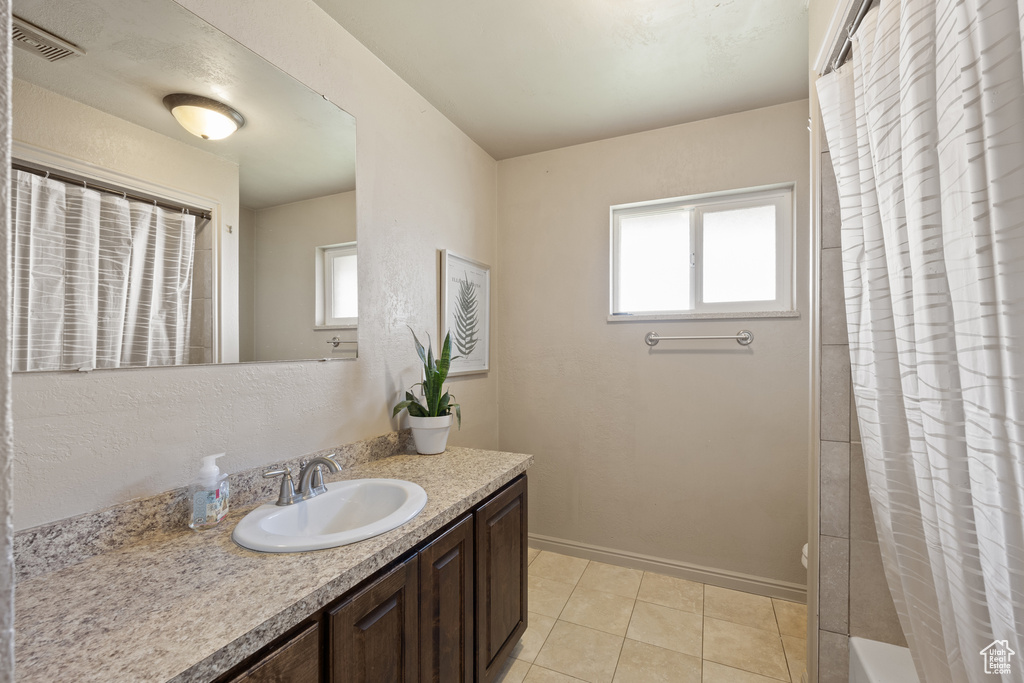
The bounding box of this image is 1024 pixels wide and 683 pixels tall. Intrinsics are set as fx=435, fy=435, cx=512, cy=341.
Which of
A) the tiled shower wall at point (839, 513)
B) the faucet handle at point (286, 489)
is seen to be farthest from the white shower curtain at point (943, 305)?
the faucet handle at point (286, 489)

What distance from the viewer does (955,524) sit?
661 millimetres

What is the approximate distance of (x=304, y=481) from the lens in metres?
1.22

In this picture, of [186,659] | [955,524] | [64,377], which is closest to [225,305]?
[64,377]

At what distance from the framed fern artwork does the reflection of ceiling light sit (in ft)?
3.34

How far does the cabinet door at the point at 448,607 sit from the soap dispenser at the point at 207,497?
51 centimetres

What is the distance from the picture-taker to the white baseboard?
2.05 metres

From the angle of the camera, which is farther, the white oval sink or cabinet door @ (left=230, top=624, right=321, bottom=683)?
the white oval sink

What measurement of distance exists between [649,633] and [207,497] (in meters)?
1.73

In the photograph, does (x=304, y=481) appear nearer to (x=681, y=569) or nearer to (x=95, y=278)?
(x=95, y=278)

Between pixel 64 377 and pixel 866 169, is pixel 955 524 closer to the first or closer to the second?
pixel 866 169

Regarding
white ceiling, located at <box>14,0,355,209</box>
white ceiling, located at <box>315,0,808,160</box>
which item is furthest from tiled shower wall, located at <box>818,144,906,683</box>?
white ceiling, located at <box>14,0,355,209</box>

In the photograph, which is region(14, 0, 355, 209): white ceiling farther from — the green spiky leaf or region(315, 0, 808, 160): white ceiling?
the green spiky leaf

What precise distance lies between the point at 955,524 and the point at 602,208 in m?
2.04

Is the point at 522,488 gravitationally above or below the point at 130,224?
below
